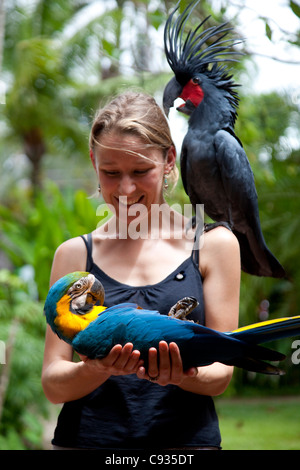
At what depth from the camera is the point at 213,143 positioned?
4.75 feet

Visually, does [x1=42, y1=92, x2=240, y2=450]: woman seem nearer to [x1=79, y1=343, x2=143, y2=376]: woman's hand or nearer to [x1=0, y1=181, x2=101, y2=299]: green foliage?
[x1=79, y1=343, x2=143, y2=376]: woman's hand

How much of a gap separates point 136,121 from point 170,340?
60cm

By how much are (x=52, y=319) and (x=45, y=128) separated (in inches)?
473

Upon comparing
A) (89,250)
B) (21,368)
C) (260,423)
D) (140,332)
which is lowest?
(260,423)

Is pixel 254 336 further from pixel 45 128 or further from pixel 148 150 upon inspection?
A: pixel 45 128

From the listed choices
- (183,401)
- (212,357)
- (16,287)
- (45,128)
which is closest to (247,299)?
(16,287)

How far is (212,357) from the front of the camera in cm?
120

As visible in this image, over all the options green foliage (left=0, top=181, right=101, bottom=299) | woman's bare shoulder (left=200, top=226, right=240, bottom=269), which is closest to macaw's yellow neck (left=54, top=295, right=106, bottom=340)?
woman's bare shoulder (left=200, top=226, right=240, bottom=269)

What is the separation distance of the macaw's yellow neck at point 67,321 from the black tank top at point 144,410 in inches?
9.1

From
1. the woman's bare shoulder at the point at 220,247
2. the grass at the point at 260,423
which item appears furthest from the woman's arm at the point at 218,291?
the grass at the point at 260,423

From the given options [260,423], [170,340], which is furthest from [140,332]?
[260,423]

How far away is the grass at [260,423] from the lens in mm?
6215

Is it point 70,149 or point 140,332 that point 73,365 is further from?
point 70,149

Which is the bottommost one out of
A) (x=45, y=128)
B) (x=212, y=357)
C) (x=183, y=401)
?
(x=183, y=401)
